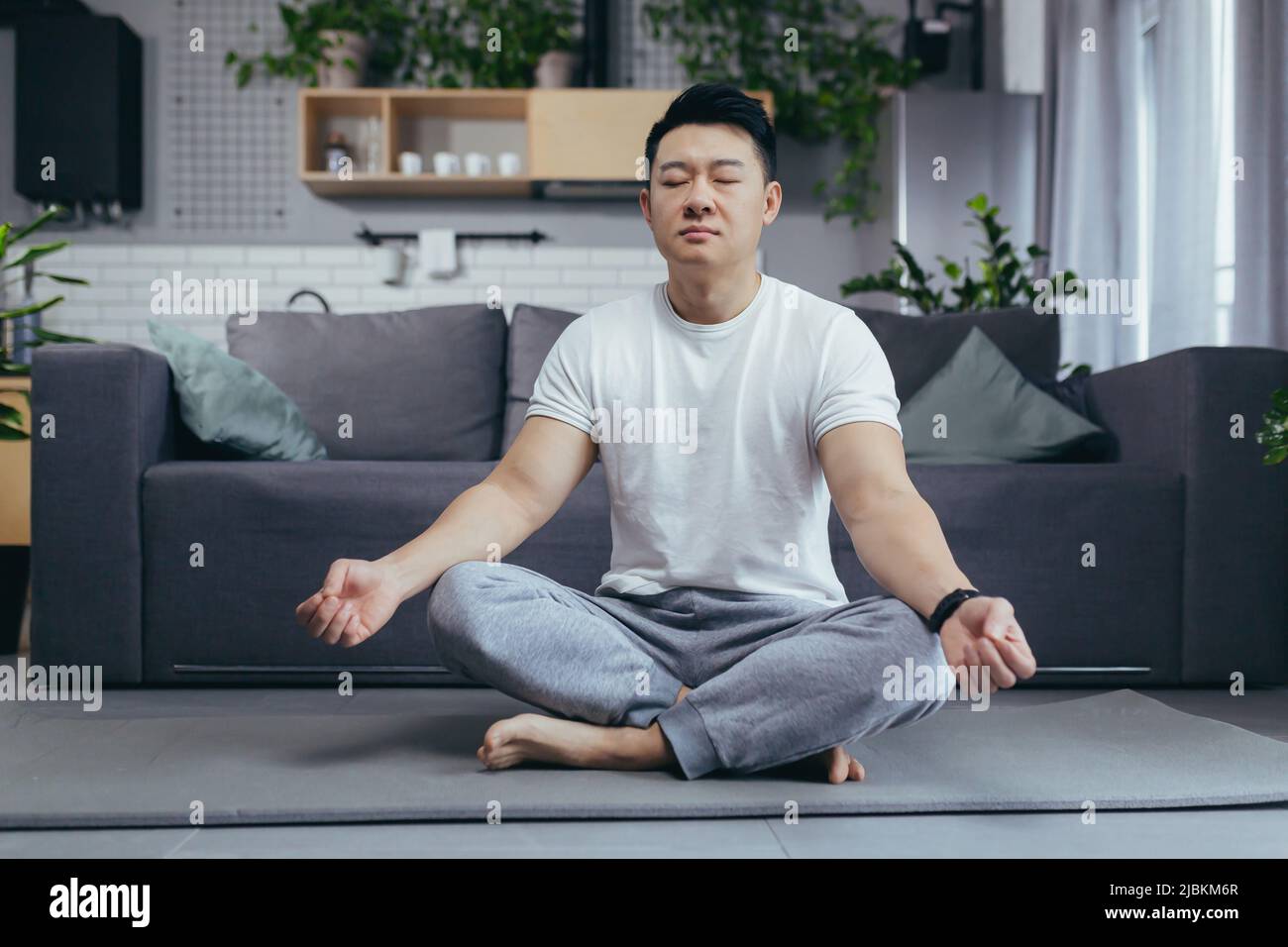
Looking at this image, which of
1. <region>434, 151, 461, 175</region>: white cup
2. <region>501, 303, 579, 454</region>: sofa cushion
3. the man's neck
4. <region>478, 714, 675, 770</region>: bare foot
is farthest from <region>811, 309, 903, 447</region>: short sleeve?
<region>434, 151, 461, 175</region>: white cup

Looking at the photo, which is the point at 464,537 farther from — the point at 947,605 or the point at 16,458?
the point at 16,458

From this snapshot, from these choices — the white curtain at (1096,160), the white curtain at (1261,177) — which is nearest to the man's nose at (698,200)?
the white curtain at (1261,177)

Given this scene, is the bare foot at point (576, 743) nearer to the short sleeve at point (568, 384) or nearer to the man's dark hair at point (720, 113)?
the short sleeve at point (568, 384)

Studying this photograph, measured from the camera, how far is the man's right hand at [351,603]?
1.23 m

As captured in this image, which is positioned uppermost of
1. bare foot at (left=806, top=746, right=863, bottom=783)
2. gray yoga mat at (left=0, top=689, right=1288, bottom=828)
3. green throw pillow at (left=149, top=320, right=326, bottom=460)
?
green throw pillow at (left=149, top=320, right=326, bottom=460)

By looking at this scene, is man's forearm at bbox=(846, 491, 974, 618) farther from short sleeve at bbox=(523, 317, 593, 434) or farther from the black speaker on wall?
the black speaker on wall

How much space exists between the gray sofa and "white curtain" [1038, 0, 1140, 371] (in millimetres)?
1363

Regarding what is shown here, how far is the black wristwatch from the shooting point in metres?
1.18

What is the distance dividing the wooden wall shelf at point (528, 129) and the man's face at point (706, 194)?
258cm

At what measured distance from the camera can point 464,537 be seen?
144 centimetres

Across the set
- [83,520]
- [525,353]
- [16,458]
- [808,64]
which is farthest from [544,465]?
[808,64]
